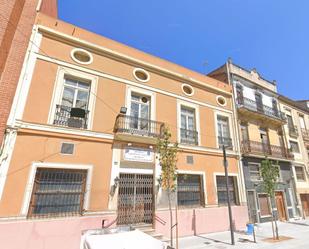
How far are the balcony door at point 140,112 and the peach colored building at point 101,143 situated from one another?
0.06 meters

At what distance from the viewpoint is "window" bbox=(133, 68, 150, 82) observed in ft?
37.1

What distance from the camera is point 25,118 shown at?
Answer: 7676mm

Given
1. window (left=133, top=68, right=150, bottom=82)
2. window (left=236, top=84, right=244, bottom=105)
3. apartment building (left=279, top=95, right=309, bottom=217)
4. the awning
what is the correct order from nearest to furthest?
1. the awning
2. window (left=133, top=68, right=150, bottom=82)
3. window (left=236, top=84, right=244, bottom=105)
4. apartment building (left=279, top=95, right=309, bottom=217)

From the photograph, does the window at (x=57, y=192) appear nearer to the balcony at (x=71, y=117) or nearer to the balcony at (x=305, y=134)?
the balcony at (x=71, y=117)

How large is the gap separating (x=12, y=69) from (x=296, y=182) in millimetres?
20523

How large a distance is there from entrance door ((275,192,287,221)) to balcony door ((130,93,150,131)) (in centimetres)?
1187

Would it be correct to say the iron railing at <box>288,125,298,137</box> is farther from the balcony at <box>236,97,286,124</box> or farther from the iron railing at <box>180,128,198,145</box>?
the iron railing at <box>180,128,198,145</box>

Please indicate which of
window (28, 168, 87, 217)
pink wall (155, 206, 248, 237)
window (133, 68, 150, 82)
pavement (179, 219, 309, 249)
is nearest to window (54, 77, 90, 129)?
window (28, 168, 87, 217)

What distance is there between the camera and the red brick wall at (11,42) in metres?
7.39

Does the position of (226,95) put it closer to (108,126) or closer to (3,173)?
(108,126)

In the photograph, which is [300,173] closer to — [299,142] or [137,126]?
Answer: [299,142]

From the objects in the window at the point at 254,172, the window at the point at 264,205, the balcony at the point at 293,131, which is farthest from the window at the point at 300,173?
the window at the point at 254,172

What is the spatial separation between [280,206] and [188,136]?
9.65 meters

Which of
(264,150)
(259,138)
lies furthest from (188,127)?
(264,150)
